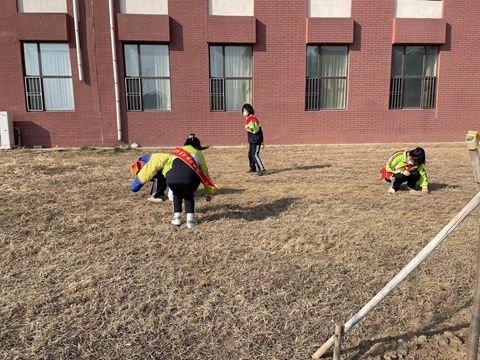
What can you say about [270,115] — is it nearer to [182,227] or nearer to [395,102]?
[395,102]

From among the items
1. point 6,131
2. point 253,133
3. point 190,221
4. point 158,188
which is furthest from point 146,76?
point 190,221

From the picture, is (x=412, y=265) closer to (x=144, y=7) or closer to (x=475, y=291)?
(x=475, y=291)

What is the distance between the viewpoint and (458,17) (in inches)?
541

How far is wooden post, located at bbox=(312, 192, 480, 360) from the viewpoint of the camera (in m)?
2.29

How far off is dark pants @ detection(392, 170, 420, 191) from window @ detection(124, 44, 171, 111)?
8558mm

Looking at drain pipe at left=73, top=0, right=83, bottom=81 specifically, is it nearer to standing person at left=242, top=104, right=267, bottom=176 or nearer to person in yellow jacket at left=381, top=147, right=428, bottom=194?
standing person at left=242, top=104, right=267, bottom=176

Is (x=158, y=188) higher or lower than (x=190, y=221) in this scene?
higher

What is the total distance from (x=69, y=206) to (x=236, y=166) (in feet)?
14.3

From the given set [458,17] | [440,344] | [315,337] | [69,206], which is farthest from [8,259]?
[458,17]

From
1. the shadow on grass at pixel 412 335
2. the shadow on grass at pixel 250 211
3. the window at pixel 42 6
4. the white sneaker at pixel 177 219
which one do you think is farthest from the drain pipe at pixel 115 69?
the shadow on grass at pixel 412 335

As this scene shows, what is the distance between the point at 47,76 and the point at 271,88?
672 centimetres

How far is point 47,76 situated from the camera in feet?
42.1

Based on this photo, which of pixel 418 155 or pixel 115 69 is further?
pixel 115 69

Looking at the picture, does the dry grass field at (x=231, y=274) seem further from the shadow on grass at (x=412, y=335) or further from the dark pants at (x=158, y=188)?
the dark pants at (x=158, y=188)
